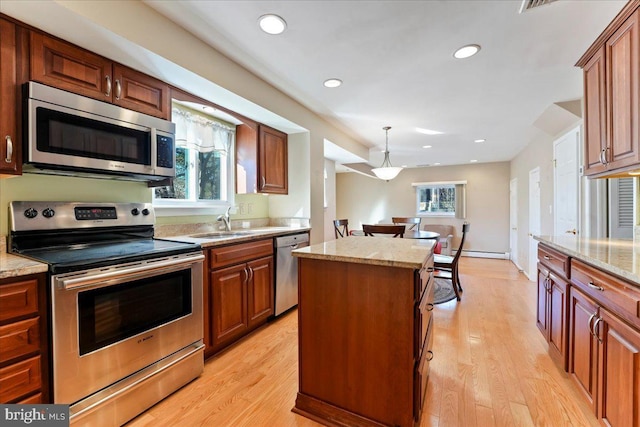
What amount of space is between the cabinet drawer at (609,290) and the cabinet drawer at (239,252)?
2.31 meters

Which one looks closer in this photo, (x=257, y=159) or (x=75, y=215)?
(x=75, y=215)

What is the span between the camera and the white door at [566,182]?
121 inches

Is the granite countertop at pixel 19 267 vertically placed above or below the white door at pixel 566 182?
below

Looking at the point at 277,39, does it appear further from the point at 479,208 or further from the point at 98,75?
the point at 479,208

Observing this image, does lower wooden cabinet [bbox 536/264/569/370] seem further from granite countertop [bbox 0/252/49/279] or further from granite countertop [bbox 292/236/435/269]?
granite countertop [bbox 0/252/49/279]

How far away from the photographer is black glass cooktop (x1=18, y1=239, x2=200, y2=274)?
132 cm

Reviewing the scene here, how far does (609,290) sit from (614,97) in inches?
48.8

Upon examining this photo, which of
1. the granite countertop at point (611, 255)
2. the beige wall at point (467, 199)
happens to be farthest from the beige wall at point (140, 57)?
the beige wall at point (467, 199)

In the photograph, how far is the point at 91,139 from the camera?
1.66 metres

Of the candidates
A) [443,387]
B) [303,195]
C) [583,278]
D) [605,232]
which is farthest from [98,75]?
[605,232]

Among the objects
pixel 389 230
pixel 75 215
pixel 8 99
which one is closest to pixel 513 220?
pixel 389 230

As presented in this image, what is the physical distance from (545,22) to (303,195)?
260cm

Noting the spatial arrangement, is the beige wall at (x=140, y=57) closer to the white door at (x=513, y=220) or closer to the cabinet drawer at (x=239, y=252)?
the cabinet drawer at (x=239, y=252)

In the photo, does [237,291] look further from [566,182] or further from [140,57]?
[566,182]
